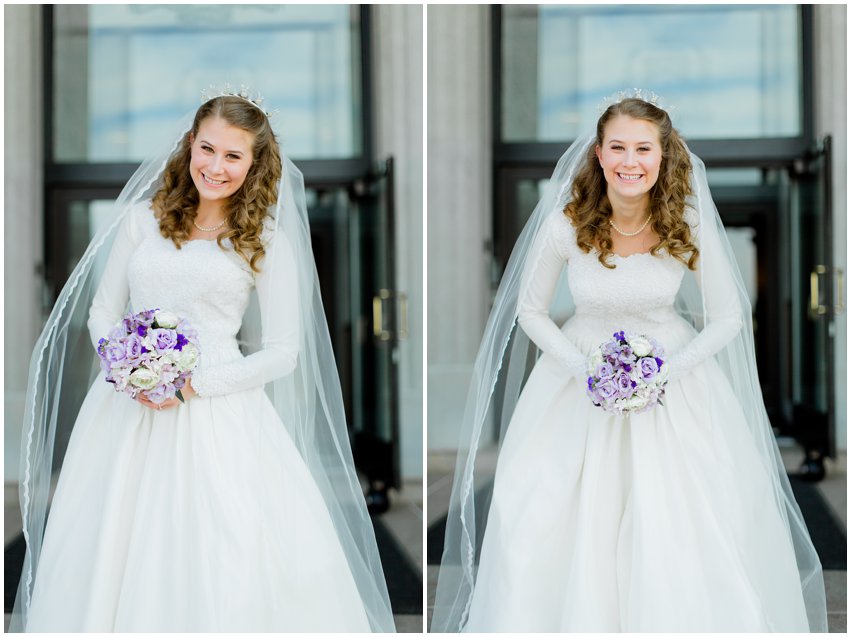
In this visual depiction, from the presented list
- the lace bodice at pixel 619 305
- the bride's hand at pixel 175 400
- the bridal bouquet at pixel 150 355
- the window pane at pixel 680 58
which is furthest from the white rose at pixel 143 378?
the window pane at pixel 680 58

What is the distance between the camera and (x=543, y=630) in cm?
271

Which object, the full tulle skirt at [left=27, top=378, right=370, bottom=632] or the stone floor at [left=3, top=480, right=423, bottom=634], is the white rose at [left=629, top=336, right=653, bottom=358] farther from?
the stone floor at [left=3, top=480, right=423, bottom=634]

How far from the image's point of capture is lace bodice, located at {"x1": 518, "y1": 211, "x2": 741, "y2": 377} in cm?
279

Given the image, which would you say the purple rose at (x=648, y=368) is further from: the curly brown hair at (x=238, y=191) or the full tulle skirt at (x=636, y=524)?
the curly brown hair at (x=238, y=191)

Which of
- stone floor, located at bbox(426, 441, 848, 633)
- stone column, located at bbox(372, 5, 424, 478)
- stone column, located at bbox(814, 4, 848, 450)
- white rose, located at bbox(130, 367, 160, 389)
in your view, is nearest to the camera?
white rose, located at bbox(130, 367, 160, 389)

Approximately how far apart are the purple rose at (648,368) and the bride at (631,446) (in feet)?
0.24

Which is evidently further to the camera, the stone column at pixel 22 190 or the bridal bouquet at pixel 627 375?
the stone column at pixel 22 190

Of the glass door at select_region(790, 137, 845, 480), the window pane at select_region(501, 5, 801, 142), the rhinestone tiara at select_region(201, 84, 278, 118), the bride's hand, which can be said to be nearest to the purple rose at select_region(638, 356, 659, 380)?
the bride's hand

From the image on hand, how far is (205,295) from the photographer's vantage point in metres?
2.71

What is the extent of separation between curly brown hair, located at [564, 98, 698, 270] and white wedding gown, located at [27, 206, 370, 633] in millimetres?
1001

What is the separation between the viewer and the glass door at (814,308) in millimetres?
5648

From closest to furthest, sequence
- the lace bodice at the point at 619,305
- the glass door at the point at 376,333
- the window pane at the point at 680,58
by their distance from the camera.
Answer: the lace bodice at the point at 619,305 < the glass door at the point at 376,333 < the window pane at the point at 680,58

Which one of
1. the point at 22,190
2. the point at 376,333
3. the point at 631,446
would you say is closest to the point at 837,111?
the point at 376,333

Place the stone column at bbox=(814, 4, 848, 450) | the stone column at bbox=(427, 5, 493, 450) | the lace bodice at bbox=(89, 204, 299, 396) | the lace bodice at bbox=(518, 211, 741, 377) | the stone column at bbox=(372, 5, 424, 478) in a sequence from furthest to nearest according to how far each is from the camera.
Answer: the stone column at bbox=(427, 5, 493, 450) < the stone column at bbox=(814, 4, 848, 450) < the stone column at bbox=(372, 5, 424, 478) < the lace bodice at bbox=(518, 211, 741, 377) < the lace bodice at bbox=(89, 204, 299, 396)
